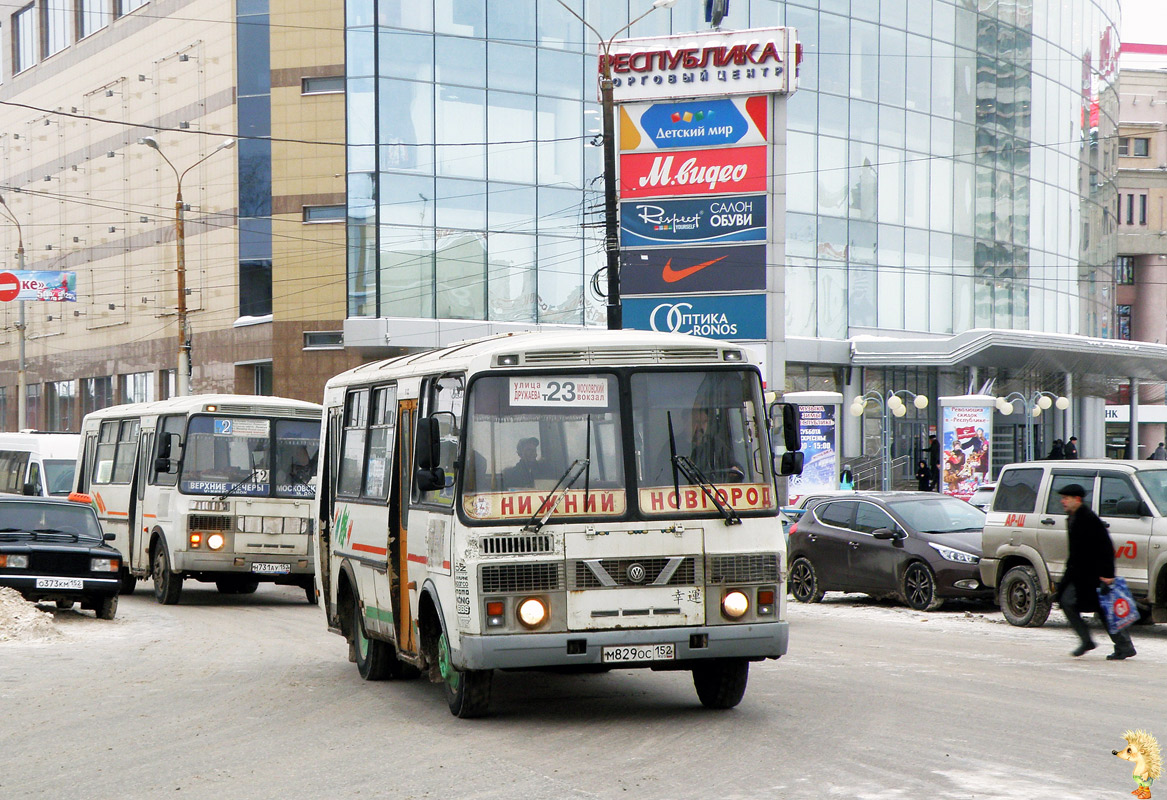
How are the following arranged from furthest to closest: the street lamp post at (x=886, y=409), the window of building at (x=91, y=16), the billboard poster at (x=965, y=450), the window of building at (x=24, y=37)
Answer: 1. the window of building at (x=24, y=37)
2. the window of building at (x=91, y=16)
3. the street lamp post at (x=886, y=409)
4. the billboard poster at (x=965, y=450)

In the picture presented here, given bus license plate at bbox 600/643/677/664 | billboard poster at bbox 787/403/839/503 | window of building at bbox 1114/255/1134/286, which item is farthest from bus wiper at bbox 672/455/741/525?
window of building at bbox 1114/255/1134/286

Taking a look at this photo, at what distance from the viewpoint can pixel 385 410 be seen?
11.5 meters


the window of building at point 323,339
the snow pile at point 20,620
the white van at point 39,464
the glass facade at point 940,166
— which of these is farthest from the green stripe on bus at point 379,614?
the glass facade at point 940,166

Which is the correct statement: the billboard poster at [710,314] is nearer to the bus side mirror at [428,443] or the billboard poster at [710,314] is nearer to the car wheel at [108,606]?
the car wheel at [108,606]

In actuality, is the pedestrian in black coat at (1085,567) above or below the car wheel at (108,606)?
above

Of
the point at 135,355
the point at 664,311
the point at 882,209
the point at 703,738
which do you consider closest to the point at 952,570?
the point at 703,738

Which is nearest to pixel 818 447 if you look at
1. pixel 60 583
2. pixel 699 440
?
pixel 60 583

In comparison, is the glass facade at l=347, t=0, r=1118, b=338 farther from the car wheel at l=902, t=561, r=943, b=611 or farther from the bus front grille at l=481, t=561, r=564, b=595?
the bus front grille at l=481, t=561, r=564, b=595

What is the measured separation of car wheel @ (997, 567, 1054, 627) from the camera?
640 inches

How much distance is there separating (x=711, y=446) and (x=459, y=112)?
35.8 metres

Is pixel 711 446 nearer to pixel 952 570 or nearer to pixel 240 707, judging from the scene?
pixel 240 707

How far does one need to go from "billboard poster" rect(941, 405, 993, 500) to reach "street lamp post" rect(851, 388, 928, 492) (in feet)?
9.86

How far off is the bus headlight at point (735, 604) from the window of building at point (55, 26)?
2317 inches

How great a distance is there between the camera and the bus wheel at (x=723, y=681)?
9.94 meters
